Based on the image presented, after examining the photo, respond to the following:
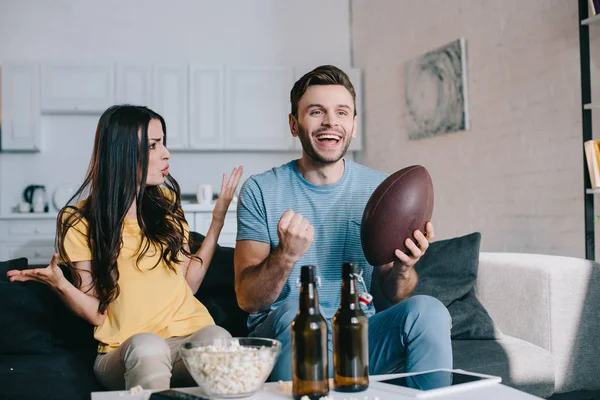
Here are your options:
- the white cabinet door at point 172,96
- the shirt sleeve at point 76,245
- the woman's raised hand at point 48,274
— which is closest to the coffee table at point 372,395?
the woman's raised hand at point 48,274

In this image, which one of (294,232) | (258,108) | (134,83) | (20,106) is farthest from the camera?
(258,108)

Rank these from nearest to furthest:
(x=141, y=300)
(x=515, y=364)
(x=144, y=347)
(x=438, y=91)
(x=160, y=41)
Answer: (x=144, y=347)
(x=141, y=300)
(x=515, y=364)
(x=438, y=91)
(x=160, y=41)

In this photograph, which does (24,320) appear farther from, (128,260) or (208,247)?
(208,247)

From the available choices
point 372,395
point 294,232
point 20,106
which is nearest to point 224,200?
point 294,232

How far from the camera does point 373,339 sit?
1.67 m

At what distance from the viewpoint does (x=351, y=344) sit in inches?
48.1

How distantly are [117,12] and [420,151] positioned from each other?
281 centimetres

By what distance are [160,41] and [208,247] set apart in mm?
3718

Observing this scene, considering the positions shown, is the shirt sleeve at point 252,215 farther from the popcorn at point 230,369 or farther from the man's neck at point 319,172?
the popcorn at point 230,369

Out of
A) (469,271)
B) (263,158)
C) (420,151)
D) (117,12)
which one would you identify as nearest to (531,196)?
(469,271)

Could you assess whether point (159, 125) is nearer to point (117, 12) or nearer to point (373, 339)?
point (373, 339)

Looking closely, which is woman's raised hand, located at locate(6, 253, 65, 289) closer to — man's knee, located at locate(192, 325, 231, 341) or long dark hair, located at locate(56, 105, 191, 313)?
long dark hair, located at locate(56, 105, 191, 313)

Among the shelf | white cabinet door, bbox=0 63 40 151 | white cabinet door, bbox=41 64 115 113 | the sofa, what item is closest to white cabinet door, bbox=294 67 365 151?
white cabinet door, bbox=41 64 115 113

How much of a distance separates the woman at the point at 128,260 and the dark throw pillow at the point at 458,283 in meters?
0.89
